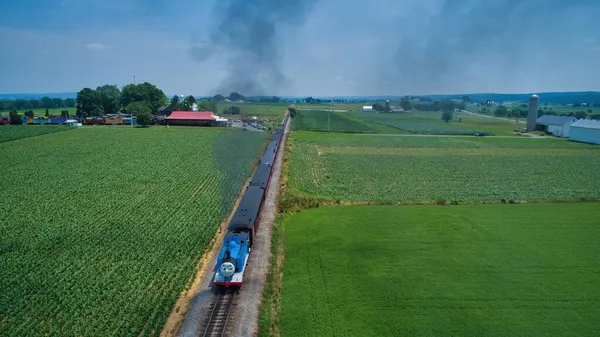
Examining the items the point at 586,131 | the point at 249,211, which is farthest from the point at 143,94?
the point at 586,131

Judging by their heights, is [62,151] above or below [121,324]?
above

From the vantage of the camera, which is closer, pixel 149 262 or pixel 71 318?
pixel 71 318

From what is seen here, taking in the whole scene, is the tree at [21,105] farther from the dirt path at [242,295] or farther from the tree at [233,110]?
the dirt path at [242,295]

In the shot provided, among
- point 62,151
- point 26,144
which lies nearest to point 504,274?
point 62,151

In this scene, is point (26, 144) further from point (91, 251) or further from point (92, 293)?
point (92, 293)

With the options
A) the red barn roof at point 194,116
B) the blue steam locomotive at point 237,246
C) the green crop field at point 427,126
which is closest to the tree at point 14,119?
the red barn roof at point 194,116

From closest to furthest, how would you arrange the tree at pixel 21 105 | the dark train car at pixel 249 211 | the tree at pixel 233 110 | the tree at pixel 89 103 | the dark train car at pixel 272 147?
the dark train car at pixel 249 211
the dark train car at pixel 272 147
the tree at pixel 89 103
the tree at pixel 233 110
the tree at pixel 21 105

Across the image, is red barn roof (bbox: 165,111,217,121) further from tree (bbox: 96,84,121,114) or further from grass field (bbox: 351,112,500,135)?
grass field (bbox: 351,112,500,135)

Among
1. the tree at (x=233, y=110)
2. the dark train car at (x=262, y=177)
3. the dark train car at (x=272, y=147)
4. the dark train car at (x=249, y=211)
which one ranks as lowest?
the dark train car at (x=249, y=211)
